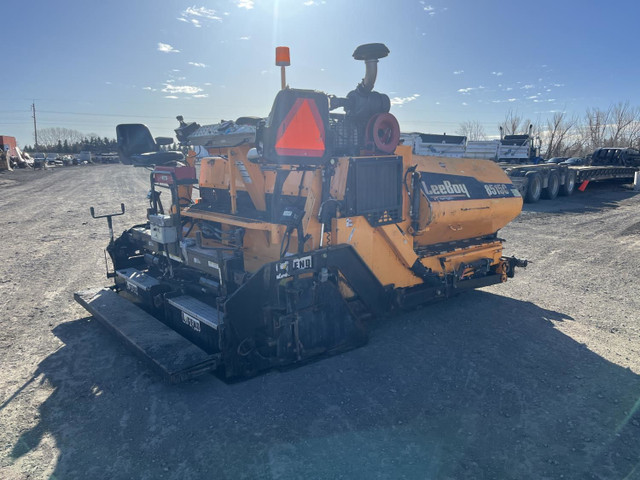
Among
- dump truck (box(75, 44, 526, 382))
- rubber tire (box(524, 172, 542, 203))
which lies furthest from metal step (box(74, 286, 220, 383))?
rubber tire (box(524, 172, 542, 203))

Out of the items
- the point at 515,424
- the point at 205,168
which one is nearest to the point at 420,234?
the point at 515,424

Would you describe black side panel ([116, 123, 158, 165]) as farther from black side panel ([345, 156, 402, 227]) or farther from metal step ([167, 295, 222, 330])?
black side panel ([345, 156, 402, 227])

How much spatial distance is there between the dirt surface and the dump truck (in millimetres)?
335

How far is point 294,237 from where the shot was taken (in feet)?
14.8

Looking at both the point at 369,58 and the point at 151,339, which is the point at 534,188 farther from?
the point at 151,339

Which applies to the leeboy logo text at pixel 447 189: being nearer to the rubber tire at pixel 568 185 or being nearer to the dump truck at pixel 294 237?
the dump truck at pixel 294 237

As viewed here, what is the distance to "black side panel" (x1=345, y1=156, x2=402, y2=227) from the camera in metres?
4.40

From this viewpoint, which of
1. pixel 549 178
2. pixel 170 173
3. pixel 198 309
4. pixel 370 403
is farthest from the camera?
pixel 549 178

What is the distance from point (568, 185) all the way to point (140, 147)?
61.1 ft

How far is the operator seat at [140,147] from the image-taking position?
5.63 m

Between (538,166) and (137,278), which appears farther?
(538,166)

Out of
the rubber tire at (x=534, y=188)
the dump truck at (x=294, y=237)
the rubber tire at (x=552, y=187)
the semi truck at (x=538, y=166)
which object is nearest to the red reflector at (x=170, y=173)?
the dump truck at (x=294, y=237)

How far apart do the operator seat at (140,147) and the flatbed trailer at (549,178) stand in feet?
47.1

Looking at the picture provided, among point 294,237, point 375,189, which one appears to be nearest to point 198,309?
point 294,237
